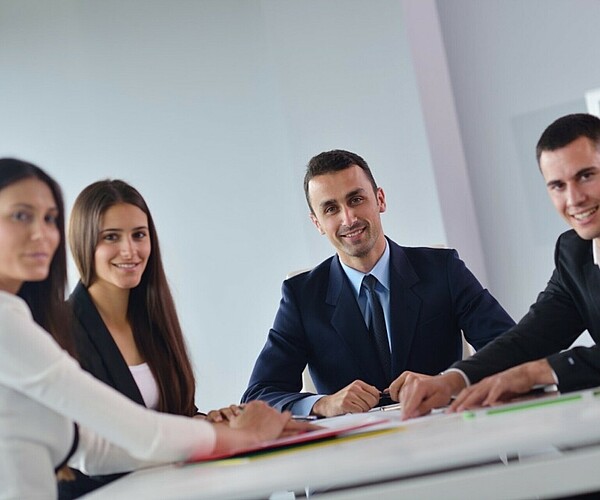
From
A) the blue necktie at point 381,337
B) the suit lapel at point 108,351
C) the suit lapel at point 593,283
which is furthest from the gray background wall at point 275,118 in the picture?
the suit lapel at point 108,351

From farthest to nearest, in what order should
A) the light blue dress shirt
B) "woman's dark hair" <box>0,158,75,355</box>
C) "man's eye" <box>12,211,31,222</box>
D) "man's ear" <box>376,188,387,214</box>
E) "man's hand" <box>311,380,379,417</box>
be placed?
"man's ear" <box>376,188,387,214</box>
the light blue dress shirt
"man's hand" <box>311,380,379,417</box>
"woman's dark hair" <box>0,158,75,355</box>
"man's eye" <box>12,211,31,222</box>

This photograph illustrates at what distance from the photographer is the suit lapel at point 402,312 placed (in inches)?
112

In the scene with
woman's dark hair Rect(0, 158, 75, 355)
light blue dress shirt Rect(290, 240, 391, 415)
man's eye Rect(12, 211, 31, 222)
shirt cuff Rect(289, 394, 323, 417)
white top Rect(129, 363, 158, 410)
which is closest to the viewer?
man's eye Rect(12, 211, 31, 222)

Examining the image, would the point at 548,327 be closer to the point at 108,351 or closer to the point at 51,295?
the point at 108,351

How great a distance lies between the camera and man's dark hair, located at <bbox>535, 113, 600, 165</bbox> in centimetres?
233

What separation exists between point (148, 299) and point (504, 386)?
116 centimetres

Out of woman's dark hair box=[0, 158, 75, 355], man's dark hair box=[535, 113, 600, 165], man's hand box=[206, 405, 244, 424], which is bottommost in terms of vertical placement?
man's hand box=[206, 405, 244, 424]

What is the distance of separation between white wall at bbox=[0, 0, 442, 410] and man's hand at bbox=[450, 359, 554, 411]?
95.8 inches

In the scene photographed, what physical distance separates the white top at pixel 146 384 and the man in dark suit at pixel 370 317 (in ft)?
1.33

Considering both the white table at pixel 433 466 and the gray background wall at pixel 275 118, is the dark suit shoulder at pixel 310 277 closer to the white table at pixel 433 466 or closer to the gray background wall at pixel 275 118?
the gray background wall at pixel 275 118

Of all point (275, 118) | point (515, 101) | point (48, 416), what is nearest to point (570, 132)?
point (48, 416)

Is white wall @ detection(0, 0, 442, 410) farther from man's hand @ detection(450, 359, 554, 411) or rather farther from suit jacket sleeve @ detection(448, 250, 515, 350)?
Answer: man's hand @ detection(450, 359, 554, 411)

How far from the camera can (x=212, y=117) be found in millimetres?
4797

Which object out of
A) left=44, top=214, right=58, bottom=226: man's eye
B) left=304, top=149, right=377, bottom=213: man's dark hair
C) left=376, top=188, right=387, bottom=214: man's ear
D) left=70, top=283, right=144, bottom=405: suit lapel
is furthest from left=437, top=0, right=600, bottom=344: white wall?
left=44, top=214, right=58, bottom=226: man's eye
